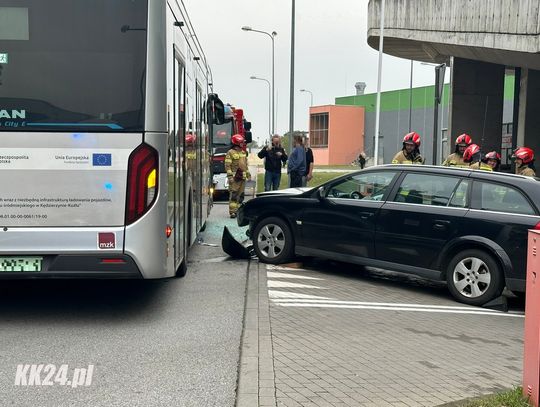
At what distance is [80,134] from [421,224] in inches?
164

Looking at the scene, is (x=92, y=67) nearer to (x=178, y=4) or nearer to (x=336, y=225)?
(x=178, y=4)

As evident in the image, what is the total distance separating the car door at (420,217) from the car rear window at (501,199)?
0.17 m

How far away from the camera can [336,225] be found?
860cm

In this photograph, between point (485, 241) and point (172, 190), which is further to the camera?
point (485, 241)

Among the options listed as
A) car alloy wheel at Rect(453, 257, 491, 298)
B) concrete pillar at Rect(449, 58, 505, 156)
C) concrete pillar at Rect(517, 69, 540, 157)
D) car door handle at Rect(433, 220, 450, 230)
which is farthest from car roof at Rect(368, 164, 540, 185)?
concrete pillar at Rect(449, 58, 505, 156)

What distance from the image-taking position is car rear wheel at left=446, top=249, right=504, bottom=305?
733 cm

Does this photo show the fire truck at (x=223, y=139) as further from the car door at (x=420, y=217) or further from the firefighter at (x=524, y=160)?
the car door at (x=420, y=217)

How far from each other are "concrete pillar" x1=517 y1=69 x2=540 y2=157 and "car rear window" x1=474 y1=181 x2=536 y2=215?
16986 mm

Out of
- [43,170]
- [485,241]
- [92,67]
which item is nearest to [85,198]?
[43,170]

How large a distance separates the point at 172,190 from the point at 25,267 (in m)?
1.51

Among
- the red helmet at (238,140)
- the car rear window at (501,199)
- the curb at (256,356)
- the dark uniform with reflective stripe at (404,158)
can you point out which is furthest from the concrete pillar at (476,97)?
the curb at (256,356)

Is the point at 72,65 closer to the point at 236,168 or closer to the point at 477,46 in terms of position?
the point at 236,168

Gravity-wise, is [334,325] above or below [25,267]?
below

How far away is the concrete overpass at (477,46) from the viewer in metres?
17.9
